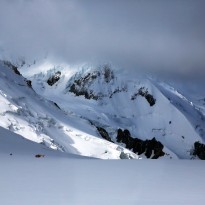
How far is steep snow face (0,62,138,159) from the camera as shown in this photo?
345ft

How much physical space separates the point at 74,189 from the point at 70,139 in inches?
4730

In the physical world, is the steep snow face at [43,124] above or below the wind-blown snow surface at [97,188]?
above

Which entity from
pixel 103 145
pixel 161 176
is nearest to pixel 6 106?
pixel 103 145

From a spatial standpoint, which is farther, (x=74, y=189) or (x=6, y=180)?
(x=6, y=180)

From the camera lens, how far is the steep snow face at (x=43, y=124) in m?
105

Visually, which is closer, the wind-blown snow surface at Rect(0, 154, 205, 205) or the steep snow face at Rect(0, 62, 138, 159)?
the wind-blown snow surface at Rect(0, 154, 205, 205)

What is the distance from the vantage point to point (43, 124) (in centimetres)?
11962

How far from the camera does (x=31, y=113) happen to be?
405 ft

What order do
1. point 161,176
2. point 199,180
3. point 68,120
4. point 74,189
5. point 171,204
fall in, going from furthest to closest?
point 68,120 → point 161,176 → point 199,180 → point 74,189 → point 171,204

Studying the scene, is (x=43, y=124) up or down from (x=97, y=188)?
up

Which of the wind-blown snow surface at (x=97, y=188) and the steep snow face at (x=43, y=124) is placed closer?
the wind-blown snow surface at (x=97, y=188)

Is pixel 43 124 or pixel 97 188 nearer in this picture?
pixel 97 188

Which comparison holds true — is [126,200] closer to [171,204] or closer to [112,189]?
[171,204]

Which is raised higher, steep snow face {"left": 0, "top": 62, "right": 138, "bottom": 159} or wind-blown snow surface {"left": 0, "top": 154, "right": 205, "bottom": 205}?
steep snow face {"left": 0, "top": 62, "right": 138, "bottom": 159}
